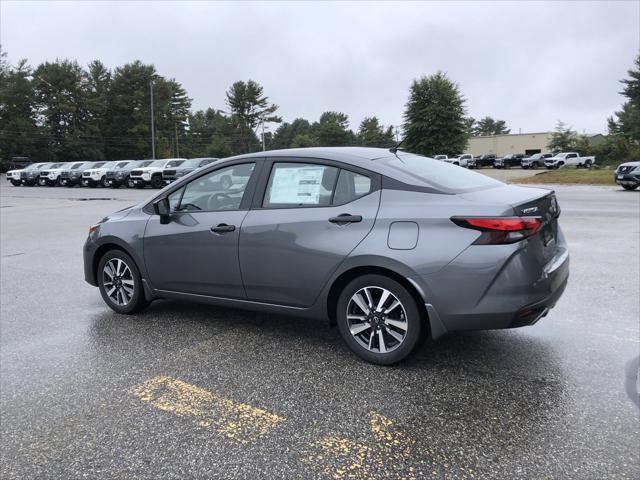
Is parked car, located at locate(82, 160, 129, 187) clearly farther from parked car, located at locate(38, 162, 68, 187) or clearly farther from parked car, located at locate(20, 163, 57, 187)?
parked car, located at locate(20, 163, 57, 187)

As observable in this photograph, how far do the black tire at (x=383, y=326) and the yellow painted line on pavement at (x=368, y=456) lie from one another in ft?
2.56

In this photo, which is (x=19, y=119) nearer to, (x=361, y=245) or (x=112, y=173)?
(x=112, y=173)

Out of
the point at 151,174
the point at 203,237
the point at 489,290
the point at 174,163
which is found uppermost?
the point at 174,163

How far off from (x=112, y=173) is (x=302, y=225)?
106 ft

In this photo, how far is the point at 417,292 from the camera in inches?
143

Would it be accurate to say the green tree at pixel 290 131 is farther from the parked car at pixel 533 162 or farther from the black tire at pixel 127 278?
the black tire at pixel 127 278

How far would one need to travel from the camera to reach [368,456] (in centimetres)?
271

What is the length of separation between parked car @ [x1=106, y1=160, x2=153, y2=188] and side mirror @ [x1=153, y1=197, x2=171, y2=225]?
95.3ft

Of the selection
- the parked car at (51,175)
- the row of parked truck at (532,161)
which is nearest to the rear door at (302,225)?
the parked car at (51,175)

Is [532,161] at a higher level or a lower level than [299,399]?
higher

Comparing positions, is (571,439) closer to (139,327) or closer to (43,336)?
(139,327)

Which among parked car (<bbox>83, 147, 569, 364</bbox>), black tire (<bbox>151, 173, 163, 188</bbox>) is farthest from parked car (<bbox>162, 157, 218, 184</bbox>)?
parked car (<bbox>83, 147, 569, 364</bbox>)

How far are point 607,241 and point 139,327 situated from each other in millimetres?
8102

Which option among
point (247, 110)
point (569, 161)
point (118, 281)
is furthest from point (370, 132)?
point (118, 281)
